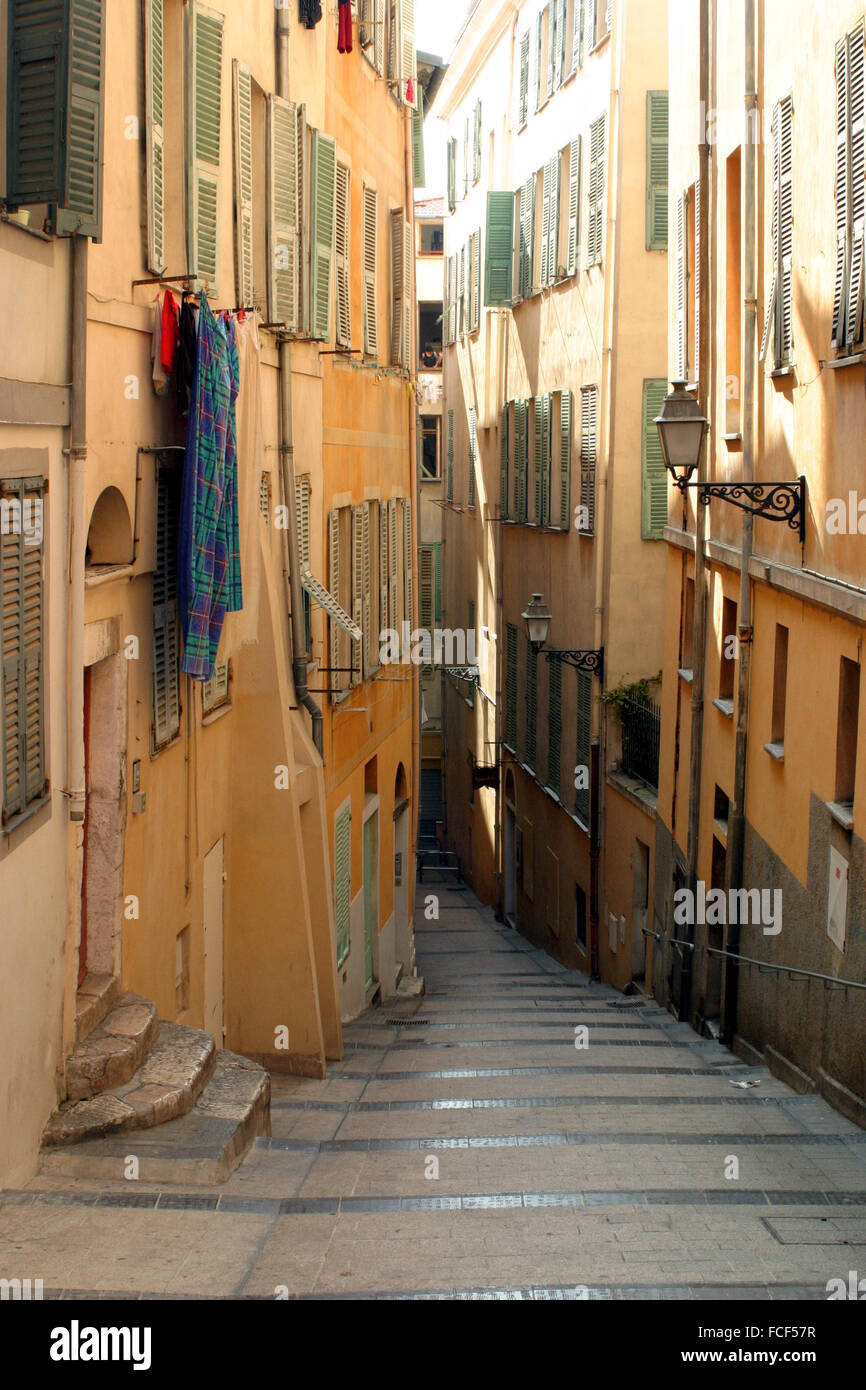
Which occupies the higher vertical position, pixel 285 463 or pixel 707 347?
pixel 707 347

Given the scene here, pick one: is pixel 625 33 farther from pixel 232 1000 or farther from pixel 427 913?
pixel 427 913

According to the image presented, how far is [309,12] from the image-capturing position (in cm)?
1355

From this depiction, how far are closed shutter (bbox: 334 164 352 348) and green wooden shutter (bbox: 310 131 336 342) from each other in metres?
1.65

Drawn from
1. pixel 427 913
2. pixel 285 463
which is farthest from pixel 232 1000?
pixel 427 913

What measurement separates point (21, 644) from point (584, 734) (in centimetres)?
1443

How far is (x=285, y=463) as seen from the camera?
1307 centimetres

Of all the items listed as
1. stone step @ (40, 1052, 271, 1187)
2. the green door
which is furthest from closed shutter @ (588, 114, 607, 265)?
stone step @ (40, 1052, 271, 1187)

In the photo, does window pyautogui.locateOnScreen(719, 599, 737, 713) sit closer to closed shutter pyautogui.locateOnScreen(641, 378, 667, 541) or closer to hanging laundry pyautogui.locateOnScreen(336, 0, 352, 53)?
closed shutter pyautogui.locateOnScreen(641, 378, 667, 541)

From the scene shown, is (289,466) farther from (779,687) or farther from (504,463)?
(504,463)

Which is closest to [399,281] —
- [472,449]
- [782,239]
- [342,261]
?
[342,261]

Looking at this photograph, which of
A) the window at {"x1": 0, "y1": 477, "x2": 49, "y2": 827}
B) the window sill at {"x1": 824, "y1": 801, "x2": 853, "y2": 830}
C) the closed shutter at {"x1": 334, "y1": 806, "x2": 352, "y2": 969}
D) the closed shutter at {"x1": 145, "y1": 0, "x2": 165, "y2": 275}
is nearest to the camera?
the window at {"x1": 0, "y1": 477, "x2": 49, "y2": 827}

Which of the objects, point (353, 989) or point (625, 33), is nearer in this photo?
point (353, 989)

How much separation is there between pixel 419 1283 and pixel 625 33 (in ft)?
53.0

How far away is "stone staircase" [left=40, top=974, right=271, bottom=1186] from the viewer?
727cm
